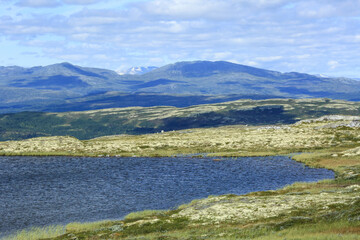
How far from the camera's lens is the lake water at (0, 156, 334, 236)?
5356cm

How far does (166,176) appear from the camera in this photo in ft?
260

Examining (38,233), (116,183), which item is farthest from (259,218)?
(116,183)

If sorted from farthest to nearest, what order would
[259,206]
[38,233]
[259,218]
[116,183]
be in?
[116,183] < [38,233] < [259,206] < [259,218]

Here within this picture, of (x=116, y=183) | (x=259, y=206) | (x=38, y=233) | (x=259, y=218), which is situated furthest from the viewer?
(x=116, y=183)

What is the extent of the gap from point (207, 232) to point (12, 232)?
23.3m

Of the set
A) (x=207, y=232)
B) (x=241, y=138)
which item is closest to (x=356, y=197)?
(x=207, y=232)

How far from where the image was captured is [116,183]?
242 feet

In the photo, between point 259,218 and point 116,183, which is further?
point 116,183

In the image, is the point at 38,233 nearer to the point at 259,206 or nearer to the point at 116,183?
the point at 259,206

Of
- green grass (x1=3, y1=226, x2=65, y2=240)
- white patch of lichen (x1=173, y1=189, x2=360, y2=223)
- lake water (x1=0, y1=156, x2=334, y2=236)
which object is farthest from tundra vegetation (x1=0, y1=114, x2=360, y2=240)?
lake water (x1=0, y1=156, x2=334, y2=236)

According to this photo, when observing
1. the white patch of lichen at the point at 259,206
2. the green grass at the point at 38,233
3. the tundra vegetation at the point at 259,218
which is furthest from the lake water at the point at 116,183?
the white patch of lichen at the point at 259,206

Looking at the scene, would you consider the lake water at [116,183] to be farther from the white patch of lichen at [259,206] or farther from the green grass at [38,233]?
the white patch of lichen at [259,206]

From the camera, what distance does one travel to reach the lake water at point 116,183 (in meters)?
53.6

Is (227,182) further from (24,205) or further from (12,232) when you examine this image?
(12,232)
